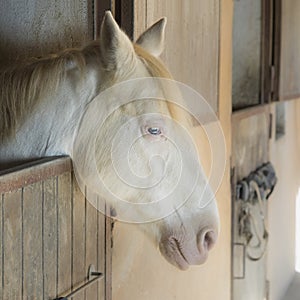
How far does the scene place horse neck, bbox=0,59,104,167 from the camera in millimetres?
1332

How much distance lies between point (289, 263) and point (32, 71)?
131 inches

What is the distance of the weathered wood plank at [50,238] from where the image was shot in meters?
1.12

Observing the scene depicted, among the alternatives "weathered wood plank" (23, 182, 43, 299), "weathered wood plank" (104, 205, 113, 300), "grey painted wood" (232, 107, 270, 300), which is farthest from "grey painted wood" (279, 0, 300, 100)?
"weathered wood plank" (23, 182, 43, 299)

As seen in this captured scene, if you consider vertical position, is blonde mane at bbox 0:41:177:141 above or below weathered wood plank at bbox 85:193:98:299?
above

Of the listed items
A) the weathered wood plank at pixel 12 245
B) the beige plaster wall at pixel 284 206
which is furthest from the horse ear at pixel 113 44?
the beige plaster wall at pixel 284 206

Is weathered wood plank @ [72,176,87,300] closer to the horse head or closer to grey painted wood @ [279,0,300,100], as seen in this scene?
the horse head

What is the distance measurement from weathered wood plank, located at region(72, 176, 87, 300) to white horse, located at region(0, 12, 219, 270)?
0.05 m

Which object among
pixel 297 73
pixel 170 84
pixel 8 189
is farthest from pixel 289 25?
pixel 8 189

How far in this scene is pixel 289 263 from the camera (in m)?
4.38

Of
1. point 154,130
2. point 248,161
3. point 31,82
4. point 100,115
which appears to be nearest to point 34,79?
point 31,82

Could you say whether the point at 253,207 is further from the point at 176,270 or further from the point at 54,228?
the point at 54,228

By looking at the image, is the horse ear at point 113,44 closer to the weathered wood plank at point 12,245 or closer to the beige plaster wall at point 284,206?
the weathered wood plank at point 12,245

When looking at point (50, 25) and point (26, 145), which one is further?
point (50, 25)

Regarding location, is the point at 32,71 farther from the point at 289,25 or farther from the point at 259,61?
the point at 289,25
